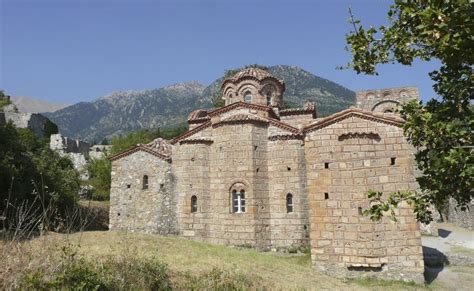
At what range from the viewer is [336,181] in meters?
12.8

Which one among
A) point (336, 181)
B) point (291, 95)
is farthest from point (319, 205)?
point (291, 95)

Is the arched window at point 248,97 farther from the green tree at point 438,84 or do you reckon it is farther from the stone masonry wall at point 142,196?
the green tree at point 438,84

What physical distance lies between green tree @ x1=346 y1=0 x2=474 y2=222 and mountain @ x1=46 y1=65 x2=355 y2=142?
8294 cm

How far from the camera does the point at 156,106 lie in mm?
157375

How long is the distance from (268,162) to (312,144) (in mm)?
3430

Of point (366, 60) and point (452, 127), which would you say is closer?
point (452, 127)

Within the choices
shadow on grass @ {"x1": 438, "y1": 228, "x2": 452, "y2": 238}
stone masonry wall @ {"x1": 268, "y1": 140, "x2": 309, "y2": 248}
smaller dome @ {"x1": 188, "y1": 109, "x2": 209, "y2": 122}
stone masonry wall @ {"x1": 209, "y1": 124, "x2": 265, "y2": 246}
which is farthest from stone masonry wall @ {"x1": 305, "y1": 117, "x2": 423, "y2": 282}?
shadow on grass @ {"x1": 438, "y1": 228, "x2": 452, "y2": 238}

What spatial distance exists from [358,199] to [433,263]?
194 inches

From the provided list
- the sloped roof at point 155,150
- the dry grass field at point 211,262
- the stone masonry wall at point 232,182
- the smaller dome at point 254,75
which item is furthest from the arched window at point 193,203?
the smaller dome at point 254,75

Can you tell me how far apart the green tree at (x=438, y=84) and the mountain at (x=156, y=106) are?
82937mm

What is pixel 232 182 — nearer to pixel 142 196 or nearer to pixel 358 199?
pixel 142 196

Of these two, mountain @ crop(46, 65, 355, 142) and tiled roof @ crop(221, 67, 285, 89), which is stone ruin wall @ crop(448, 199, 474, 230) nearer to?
tiled roof @ crop(221, 67, 285, 89)

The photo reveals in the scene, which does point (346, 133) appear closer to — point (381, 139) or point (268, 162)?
point (381, 139)

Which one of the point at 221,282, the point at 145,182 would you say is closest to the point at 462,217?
the point at 145,182
